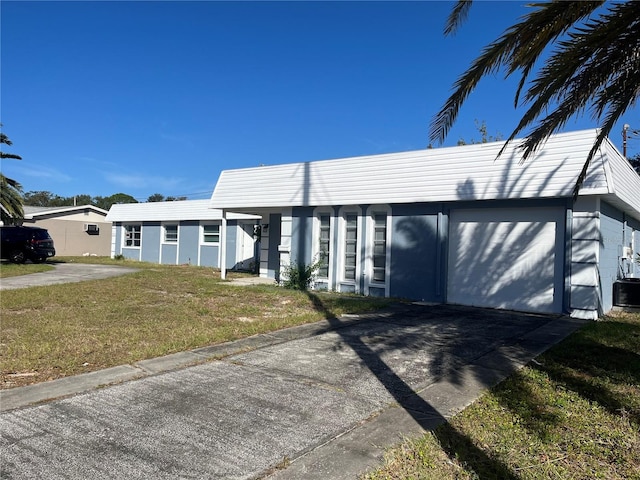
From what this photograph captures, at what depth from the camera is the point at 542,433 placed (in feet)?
12.8

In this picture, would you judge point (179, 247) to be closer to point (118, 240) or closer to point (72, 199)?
point (118, 240)

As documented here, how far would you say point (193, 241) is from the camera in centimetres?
2502

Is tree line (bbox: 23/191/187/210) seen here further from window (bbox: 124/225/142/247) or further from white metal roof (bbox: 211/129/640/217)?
white metal roof (bbox: 211/129/640/217)

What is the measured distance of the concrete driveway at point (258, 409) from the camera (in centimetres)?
330

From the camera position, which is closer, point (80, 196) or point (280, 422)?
point (280, 422)

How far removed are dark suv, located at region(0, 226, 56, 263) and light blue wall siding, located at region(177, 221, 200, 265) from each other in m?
6.42

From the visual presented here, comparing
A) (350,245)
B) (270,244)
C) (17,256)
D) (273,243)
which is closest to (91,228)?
(17,256)

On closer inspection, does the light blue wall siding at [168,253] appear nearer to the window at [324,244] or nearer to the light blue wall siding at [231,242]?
the light blue wall siding at [231,242]

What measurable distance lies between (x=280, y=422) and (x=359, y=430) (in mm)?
682

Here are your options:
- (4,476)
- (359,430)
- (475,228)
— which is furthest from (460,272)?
(4,476)

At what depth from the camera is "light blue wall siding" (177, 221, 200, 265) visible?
981 inches

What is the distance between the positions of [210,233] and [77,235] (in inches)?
538

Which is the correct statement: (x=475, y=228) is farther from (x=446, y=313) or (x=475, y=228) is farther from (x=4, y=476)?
(x=4, y=476)

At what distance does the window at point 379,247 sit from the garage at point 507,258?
1.87 m
